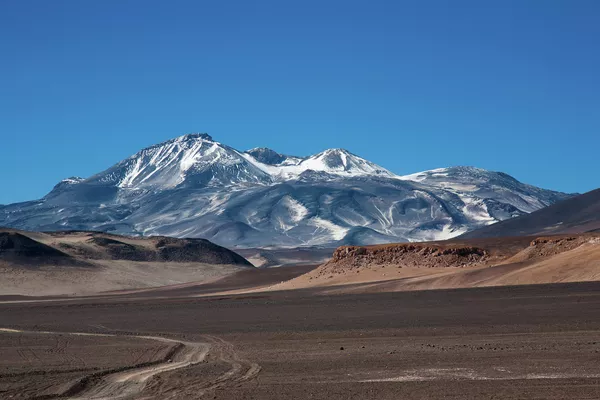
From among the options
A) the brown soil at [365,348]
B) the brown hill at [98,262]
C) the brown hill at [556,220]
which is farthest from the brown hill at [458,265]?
the brown hill at [556,220]

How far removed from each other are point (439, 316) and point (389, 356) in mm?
10713

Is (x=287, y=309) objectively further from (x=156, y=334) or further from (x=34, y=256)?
(x=34, y=256)

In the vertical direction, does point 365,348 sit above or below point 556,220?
below

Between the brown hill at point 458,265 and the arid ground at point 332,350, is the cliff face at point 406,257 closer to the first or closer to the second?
the brown hill at point 458,265

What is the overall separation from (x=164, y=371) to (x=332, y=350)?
194 inches

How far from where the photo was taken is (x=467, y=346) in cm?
2355

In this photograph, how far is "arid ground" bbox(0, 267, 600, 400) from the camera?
17859 millimetres

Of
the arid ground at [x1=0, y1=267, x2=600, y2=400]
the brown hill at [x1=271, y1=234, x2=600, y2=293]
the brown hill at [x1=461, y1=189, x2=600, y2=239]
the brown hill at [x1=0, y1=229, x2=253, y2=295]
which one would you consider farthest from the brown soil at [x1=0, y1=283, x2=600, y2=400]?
the brown hill at [x1=461, y1=189, x2=600, y2=239]

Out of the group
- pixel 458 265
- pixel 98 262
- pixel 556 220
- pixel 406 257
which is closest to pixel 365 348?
pixel 458 265

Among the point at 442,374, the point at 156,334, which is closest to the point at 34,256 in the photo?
the point at 156,334

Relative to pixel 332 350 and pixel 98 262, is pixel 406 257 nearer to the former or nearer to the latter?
pixel 332 350

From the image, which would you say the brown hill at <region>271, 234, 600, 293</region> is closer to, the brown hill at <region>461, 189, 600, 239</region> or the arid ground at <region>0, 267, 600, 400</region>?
the arid ground at <region>0, 267, 600, 400</region>

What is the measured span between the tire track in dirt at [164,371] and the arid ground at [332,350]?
0.12ft

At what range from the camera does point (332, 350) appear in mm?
24281
